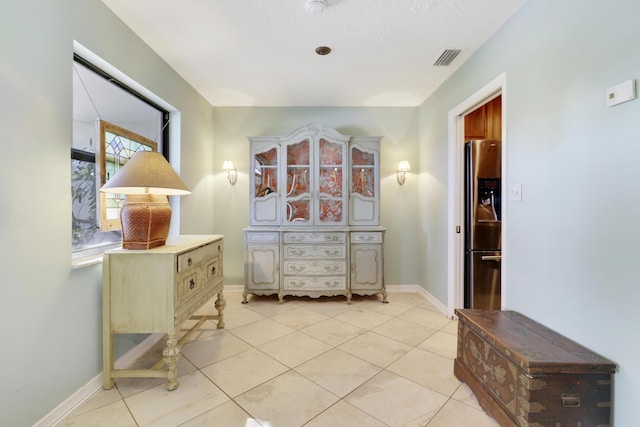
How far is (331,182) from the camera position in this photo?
3.35m

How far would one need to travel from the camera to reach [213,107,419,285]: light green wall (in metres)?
3.62

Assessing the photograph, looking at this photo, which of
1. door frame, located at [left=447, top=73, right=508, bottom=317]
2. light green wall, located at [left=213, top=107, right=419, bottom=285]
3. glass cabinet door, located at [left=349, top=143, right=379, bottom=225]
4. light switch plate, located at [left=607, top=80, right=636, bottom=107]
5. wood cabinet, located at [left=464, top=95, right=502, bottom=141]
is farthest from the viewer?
light green wall, located at [left=213, top=107, right=419, bottom=285]

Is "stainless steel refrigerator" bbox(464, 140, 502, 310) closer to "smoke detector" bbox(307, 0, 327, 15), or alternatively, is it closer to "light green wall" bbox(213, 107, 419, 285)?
"light green wall" bbox(213, 107, 419, 285)

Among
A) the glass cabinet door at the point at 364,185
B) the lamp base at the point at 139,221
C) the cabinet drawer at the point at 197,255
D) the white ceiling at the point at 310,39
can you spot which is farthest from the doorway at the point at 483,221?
the lamp base at the point at 139,221

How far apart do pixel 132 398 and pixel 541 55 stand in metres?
3.26

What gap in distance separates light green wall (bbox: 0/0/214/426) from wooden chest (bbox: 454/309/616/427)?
2344 millimetres

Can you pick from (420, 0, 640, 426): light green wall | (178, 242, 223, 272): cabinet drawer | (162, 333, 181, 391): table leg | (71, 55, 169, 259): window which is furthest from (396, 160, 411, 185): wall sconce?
(162, 333, 181, 391): table leg

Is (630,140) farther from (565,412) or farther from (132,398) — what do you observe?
(132,398)

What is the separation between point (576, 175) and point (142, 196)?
2.59 m

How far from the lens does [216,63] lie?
2.52m

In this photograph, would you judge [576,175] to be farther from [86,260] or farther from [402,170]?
[86,260]

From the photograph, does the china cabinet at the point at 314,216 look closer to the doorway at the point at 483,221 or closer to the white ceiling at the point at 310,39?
the white ceiling at the point at 310,39

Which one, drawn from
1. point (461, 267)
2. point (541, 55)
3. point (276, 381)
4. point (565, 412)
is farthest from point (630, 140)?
point (276, 381)

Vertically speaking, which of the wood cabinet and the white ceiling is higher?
the white ceiling
